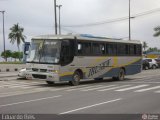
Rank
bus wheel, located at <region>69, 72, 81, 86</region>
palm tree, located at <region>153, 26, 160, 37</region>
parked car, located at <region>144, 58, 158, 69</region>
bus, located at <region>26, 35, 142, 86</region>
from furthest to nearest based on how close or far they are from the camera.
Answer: palm tree, located at <region>153, 26, 160, 37</region> → parked car, located at <region>144, 58, 158, 69</region> → bus wheel, located at <region>69, 72, 81, 86</region> → bus, located at <region>26, 35, 142, 86</region>

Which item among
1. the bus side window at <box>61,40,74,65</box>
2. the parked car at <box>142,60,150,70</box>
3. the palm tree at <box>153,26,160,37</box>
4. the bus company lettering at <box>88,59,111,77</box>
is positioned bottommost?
the parked car at <box>142,60,150,70</box>

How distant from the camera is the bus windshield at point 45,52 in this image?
23.6 metres

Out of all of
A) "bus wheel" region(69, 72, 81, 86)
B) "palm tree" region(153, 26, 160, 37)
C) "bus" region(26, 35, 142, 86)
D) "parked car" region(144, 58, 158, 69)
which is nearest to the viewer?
"bus" region(26, 35, 142, 86)

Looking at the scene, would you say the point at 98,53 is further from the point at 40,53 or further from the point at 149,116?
the point at 149,116

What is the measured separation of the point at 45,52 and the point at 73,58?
172 cm

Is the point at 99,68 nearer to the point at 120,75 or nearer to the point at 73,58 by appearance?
the point at 120,75

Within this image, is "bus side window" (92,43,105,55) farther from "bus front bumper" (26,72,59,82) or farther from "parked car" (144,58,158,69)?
"parked car" (144,58,158,69)

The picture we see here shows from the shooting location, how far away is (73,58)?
80.3ft

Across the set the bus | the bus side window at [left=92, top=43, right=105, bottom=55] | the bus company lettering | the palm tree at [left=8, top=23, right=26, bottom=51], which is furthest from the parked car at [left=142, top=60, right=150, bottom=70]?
the palm tree at [left=8, top=23, right=26, bottom=51]

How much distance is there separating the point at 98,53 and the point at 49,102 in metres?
12.0

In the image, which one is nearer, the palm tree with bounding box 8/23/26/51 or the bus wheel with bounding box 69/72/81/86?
the bus wheel with bounding box 69/72/81/86

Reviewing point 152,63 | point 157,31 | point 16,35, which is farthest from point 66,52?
point 16,35

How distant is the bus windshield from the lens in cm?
2362

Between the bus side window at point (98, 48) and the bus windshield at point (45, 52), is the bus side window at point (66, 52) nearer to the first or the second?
the bus windshield at point (45, 52)
